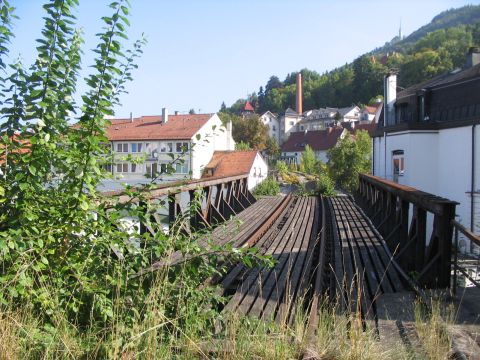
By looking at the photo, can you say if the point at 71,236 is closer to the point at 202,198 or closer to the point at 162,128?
the point at 202,198

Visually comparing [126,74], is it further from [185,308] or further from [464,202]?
[464,202]

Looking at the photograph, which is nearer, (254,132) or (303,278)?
(303,278)

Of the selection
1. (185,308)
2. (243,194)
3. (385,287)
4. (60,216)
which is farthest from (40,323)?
(243,194)

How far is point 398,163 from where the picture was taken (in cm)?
2384

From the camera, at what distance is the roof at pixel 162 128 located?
4575 centimetres

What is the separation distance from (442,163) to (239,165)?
1995 centimetres

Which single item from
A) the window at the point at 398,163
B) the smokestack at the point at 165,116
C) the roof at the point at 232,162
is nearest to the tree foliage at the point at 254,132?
the smokestack at the point at 165,116

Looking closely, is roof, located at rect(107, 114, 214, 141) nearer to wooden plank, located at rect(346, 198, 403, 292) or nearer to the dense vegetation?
Answer: wooden plank, located at rect(346, 198, 403, 292)

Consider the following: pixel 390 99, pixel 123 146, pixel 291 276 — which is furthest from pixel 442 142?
pixel 123 146

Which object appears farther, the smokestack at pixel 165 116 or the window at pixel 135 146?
the smokestack at pixel 165 116

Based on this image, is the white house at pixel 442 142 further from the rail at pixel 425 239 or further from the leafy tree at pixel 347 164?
the rail at pixel 425 239

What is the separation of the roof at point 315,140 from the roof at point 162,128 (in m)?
29.2

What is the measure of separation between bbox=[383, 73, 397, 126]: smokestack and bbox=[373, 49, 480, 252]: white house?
1.30ft

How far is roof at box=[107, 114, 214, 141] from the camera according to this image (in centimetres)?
4575
